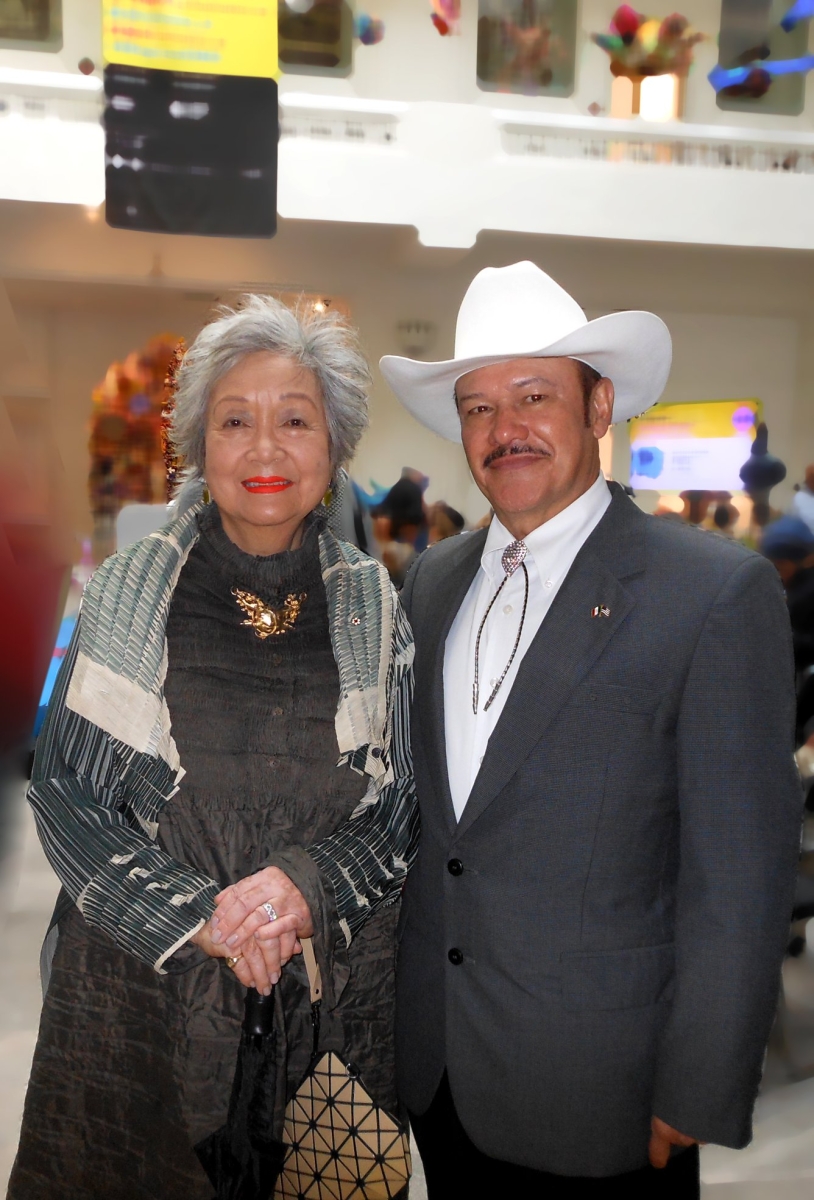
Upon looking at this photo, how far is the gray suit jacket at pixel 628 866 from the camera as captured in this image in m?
1.17

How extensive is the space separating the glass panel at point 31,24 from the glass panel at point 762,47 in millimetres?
2915

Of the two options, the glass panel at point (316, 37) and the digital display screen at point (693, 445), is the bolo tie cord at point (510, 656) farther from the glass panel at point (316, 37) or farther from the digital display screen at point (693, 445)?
the glass panel at point (316, 37)

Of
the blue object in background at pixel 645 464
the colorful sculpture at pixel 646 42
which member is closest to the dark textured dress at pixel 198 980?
the blue object in background at pixel 645 464

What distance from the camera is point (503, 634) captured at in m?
1.39

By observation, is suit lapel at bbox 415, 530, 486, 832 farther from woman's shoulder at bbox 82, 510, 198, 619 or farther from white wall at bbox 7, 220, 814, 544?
white wall at bbox 7, 220, 814, 544

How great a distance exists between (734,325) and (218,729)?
14.6 ft

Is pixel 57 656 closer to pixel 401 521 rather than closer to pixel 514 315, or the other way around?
pixel 514 315

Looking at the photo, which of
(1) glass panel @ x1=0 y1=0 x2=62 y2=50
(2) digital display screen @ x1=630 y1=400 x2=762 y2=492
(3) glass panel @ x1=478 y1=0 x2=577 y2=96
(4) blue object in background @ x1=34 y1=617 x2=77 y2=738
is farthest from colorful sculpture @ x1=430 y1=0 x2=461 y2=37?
(4) blue object in background @ x1=34 y1=617 x2=77 y2=738

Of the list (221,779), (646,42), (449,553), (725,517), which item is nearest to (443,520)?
(725,517)

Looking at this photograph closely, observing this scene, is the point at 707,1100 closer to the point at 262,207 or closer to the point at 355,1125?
the point at 355,1125

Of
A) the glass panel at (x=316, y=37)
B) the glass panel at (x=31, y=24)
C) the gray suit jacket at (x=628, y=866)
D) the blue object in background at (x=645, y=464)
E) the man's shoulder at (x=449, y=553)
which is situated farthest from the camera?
the blue object in background at (x=645, y=464)

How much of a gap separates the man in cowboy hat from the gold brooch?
233mm

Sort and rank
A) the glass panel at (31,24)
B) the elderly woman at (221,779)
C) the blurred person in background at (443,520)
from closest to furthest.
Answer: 1. the elderly woman at (221,779)
2. the glass panel at (31,24)
3. the blurred person in background at (443,520)

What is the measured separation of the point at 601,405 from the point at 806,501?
137 inches
